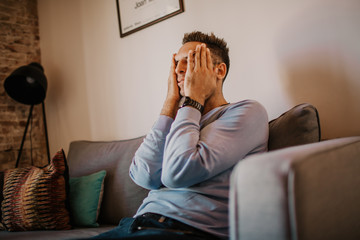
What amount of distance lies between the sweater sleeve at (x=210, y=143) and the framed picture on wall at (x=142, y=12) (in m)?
1.15

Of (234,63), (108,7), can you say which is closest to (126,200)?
(234,63)

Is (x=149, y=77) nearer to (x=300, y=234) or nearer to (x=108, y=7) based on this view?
(x=108, y=7)

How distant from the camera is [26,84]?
269 cm

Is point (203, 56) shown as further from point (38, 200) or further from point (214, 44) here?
point (38, 200)

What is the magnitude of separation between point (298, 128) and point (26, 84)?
7.97 feet

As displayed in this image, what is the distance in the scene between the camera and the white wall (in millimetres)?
1436

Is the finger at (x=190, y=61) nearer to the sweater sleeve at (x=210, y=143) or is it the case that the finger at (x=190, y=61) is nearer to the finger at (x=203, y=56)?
the finger at (x=203, y=56)

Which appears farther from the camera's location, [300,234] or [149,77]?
[149,77]

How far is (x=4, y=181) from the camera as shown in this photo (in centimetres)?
190

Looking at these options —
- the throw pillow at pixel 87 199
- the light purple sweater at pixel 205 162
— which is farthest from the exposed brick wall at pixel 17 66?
the light purple sweater at pixel 205 162

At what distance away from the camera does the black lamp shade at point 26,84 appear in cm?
262

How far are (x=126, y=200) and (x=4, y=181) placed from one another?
0.81 m

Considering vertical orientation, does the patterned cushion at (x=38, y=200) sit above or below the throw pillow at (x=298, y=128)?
below

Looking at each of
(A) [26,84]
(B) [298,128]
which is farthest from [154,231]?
(A) [26,84]
